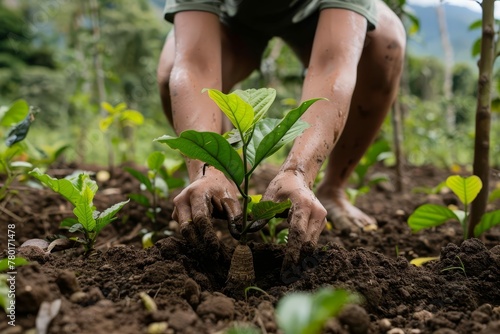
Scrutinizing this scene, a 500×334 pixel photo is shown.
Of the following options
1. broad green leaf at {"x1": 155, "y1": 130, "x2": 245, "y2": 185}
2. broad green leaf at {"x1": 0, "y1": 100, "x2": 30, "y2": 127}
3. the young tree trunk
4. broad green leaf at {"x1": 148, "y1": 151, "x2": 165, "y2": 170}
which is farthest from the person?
broad green leaf at {"x1": 0, "y1": 100, "x2": 30, "y2": 127}

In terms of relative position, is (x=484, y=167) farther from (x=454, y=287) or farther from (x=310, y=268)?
(x=310, y=268)

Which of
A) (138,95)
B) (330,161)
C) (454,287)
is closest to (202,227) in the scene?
(454,287)

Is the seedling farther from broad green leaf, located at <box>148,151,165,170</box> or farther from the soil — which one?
broad green leaf, located at <box>148,151,165,170</box>

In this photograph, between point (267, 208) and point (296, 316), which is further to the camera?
point (267, 208)

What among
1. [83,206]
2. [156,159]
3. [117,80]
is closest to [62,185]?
[83,206]

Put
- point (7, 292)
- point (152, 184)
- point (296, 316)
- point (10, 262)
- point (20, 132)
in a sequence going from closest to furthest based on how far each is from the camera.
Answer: point (296, 316), point (7, 292), point (10, 262), point (20, 132), point (152, 184)

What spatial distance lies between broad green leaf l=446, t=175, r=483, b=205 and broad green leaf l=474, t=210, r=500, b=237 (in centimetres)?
7

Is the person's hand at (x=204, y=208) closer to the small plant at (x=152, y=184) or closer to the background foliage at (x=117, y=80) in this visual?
the small plant at (x=152, y=184)

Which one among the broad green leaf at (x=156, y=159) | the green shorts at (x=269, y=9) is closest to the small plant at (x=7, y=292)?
the broad green leaf at (x=156, y=159)

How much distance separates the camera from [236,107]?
1.13 m

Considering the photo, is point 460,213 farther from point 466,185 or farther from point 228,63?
point 228,63

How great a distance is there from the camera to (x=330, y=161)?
2424mm

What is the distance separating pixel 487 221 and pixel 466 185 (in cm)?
14

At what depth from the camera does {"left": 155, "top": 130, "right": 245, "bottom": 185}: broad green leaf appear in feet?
3.70
